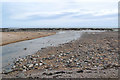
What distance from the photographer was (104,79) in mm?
5883

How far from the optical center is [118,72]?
21.8 feet

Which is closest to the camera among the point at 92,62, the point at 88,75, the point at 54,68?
the point at 88,75

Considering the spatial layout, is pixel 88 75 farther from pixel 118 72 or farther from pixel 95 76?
pixel 118 72

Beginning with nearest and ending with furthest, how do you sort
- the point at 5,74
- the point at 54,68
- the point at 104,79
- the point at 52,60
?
1. the point at 104,79
2. the point at 5,74
3. the point at 54,68
4. the point at 52,60

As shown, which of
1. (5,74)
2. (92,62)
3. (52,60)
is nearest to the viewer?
(5,74)

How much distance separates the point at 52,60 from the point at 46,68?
1.75m

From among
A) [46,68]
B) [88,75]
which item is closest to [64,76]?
[88,75]

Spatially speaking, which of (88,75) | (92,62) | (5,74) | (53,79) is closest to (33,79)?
(53,79)

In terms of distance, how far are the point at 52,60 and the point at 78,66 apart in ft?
8.26

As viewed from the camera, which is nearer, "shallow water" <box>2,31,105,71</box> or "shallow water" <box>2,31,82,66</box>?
"shallow water" <box>2,31,105,71</box>

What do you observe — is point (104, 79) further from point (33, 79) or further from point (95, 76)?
point (33, 79)

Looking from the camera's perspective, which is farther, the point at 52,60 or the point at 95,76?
the point at 52,60

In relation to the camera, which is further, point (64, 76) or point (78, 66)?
point (78, 66)

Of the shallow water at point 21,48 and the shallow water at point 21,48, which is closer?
the shallow water at point 21,48
